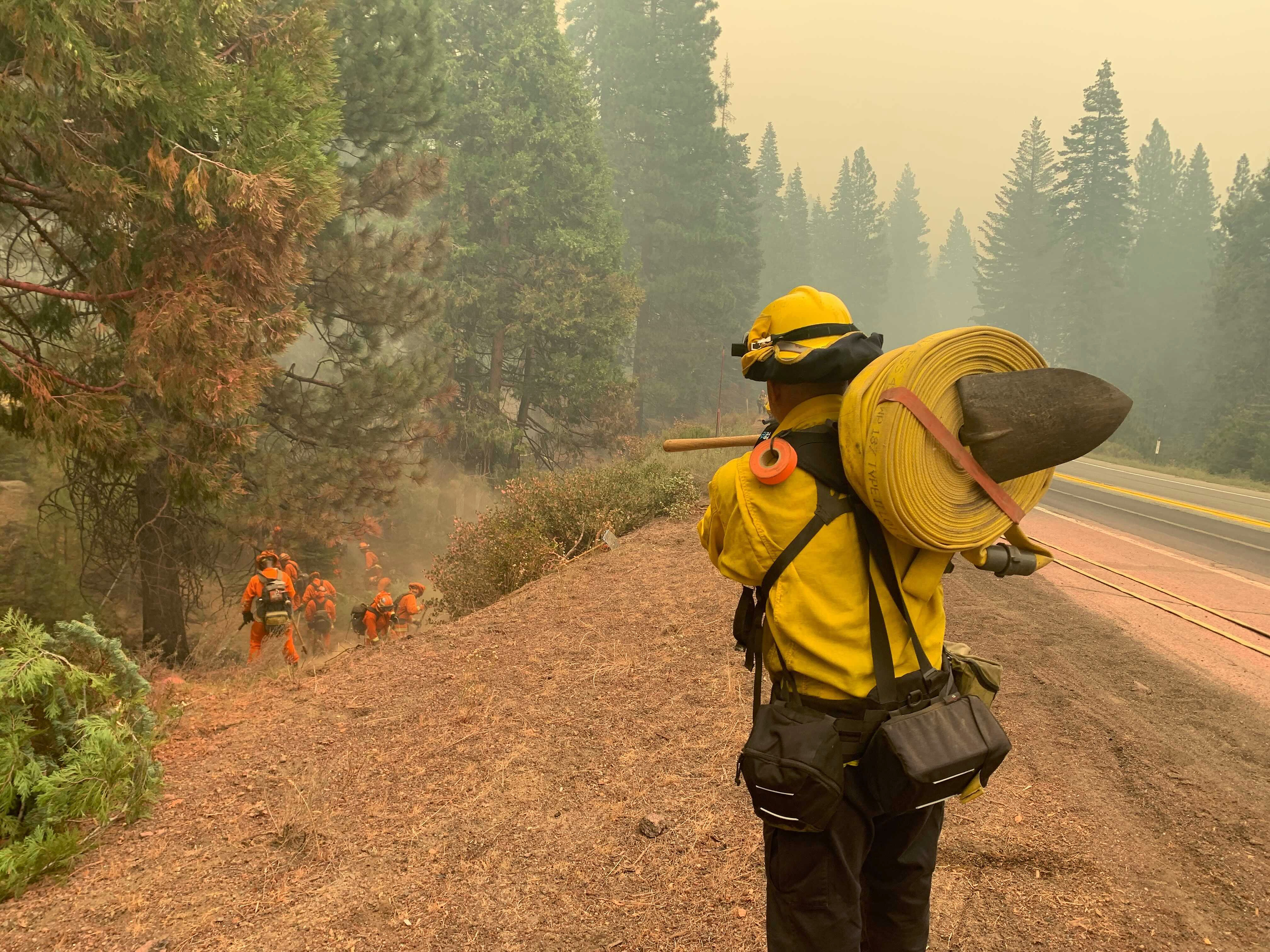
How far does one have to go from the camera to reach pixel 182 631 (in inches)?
344

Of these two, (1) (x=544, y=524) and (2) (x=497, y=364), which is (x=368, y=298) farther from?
(2) (x=497, y=364)

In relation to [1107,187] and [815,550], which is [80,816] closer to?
[815,550]

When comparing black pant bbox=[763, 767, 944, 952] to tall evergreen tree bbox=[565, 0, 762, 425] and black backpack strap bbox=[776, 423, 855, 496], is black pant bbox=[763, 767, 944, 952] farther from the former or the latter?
tall evergreen tree bbox=[565, 0, 762, 425]

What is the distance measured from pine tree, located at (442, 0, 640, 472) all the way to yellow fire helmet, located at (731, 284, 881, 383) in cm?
1982

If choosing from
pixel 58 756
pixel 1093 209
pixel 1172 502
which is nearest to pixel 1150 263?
pixel 1093 209

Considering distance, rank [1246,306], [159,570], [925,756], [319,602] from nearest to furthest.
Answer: [925,756] → [159,570] → [319,602] → [1246,306]

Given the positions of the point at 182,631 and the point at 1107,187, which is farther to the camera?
the point at 1107,187

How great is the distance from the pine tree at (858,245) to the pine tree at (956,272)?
40.8m

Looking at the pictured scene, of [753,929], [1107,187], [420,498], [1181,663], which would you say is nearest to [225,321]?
[753,929]

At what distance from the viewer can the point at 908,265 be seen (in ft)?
336

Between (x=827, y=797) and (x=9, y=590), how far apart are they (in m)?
9.76

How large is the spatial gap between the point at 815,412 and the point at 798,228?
7015 cm

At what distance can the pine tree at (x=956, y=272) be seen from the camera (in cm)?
11175

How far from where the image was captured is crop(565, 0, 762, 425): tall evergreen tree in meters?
34.4
